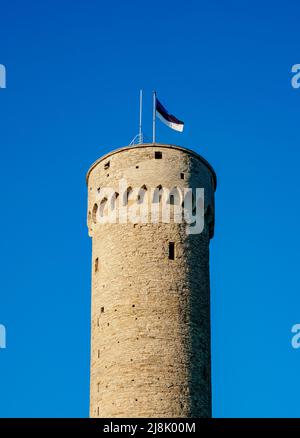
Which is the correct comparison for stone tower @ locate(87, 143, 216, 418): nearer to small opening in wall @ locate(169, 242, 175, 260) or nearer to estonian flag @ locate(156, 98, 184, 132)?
small opening in wall @ locate(169, 242, 175, 260)

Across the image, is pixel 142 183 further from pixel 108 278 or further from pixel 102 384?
pixel 102 384

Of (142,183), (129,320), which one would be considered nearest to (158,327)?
(129,320)

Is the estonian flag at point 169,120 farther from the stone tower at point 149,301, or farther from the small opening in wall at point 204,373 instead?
the small opening in wall at point 204,373

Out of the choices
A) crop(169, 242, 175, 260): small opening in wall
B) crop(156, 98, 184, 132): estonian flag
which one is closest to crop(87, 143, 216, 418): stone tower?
crop(169, 242, 175, 260): small opening in wall

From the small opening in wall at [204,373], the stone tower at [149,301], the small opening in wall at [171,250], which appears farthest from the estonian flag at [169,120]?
the small opening in wall at [204,373]

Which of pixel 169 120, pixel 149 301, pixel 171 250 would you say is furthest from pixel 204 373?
pixel 169 120

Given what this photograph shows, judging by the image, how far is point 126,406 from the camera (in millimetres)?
46281

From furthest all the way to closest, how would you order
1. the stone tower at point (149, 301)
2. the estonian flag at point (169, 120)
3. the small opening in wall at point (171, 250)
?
the estonian flag at point (169, 120), the small opening in wall at point (171, 250), the stone tower at point (149, 301)

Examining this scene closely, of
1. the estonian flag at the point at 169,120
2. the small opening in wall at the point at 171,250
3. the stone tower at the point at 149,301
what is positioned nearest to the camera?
the stone tower at the point at 149,301

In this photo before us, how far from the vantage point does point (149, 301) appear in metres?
47.5

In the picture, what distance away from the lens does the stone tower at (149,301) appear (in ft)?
153

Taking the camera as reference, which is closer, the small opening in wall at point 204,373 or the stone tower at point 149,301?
the stone tower at point 149,301

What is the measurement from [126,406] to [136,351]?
1739 millimetres
